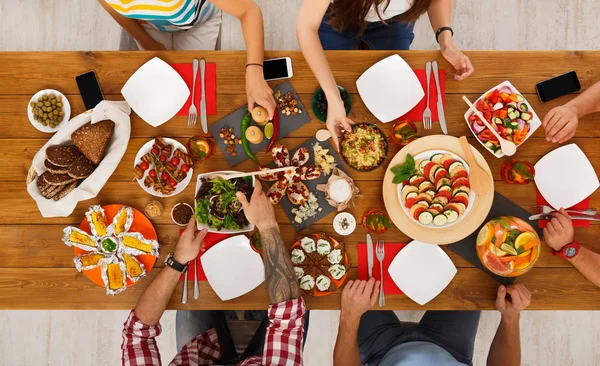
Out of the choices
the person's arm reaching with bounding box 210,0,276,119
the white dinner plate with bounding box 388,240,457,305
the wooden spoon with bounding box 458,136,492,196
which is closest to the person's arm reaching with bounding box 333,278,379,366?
the white dinner plate with bounding box 388,240,457,305

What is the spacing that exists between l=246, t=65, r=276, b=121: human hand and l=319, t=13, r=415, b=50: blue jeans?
0.64 m

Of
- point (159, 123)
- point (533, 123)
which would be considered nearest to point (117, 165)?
point (159, 123)

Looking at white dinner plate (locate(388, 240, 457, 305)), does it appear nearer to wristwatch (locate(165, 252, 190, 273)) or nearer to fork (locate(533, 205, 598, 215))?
fork (locate(533, 205, 598, 215))

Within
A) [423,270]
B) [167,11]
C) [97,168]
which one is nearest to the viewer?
[97,168]

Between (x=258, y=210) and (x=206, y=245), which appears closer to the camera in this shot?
(x=258, y=210)

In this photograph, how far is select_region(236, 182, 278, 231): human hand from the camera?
1.51m

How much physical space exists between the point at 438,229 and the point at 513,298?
1.38 ft

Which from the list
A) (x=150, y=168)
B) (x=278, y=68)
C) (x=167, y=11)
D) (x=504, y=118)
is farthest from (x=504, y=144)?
(x=167, y=11)

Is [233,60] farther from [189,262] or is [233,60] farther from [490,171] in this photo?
[490,171]

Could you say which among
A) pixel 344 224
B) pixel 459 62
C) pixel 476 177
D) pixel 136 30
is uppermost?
pixel 136 30

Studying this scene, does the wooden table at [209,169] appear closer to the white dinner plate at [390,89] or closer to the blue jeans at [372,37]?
the white dinner plate at [390,89]

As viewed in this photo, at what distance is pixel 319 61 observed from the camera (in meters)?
1.53

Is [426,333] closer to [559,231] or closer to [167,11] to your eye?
[559,231]

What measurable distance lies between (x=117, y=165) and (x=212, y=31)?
0.95m
